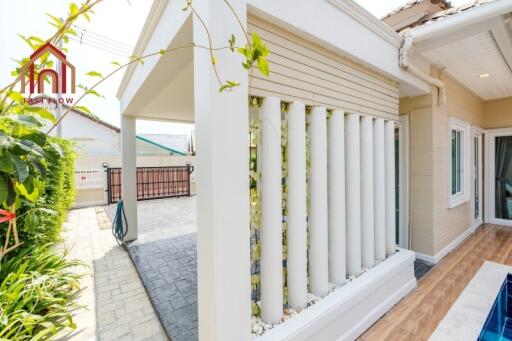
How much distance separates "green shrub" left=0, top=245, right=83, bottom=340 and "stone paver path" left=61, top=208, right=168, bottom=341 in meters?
0.20

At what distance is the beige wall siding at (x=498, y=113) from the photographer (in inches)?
262

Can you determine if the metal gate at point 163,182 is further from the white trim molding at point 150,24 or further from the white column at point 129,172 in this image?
the white trim molding at point 150,24

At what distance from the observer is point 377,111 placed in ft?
11.6

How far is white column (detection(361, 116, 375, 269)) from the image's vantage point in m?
3.31

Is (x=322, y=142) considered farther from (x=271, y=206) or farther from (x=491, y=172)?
(x=491, y=172)

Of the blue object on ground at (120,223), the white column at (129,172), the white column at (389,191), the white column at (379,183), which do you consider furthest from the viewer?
the white column at (129,172)

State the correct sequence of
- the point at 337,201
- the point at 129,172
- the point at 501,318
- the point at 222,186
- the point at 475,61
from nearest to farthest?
the point at 222,186
the point at 337,201
the point at 501,318
the point at 475,61
the point at 129,172

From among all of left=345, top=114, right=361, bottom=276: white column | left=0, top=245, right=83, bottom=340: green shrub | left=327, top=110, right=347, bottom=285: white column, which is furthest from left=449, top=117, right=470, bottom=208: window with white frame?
left=0, top=245, right=83, bottom=340: green shrub

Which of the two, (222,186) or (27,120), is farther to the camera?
(222,186)

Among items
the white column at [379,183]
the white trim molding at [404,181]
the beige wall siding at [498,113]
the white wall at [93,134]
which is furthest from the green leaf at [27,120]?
the white wall at [93,134]

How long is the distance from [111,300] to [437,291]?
471 cm

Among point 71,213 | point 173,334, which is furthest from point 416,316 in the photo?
point 71,213

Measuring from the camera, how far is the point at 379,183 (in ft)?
11.6

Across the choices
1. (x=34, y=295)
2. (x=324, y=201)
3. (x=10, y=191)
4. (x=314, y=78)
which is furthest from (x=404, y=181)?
(x=34, y=295)
